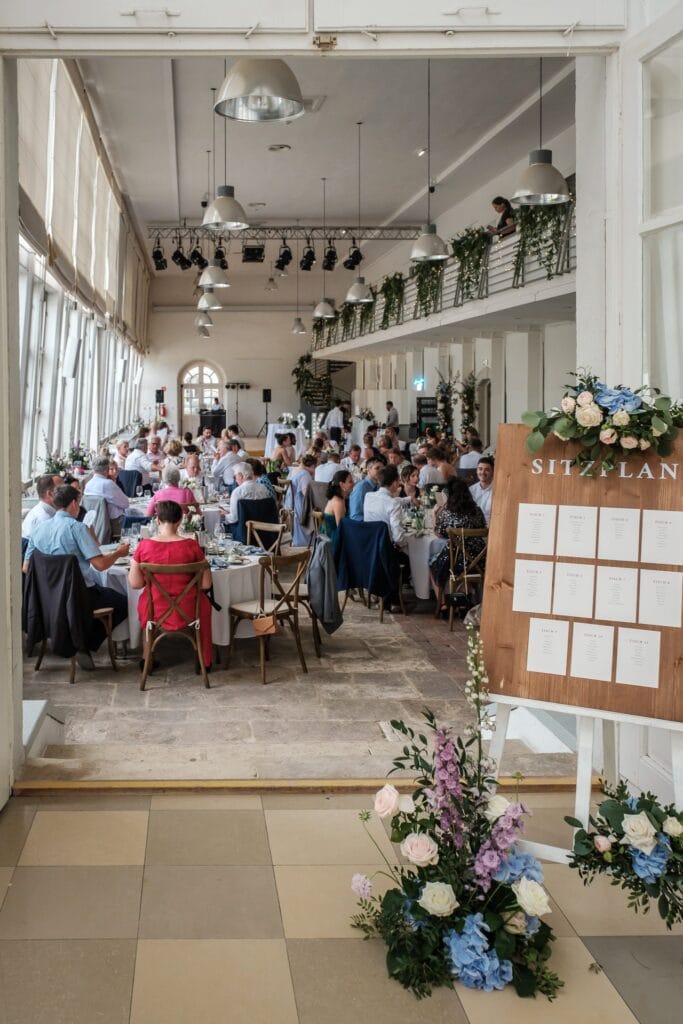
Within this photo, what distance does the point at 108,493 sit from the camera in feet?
32.3

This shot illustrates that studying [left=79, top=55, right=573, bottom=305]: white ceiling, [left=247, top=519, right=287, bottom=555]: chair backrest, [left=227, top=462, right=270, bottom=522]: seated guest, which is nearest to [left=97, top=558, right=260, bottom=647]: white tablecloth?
[left=247, top=519, right=287, bottom=555]: chair backrest

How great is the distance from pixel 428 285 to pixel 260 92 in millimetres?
12563

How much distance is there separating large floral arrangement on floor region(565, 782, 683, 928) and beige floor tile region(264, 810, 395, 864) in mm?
873

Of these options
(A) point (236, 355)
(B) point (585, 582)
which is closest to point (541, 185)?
(B) point (585, 582)

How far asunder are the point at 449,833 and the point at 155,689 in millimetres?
3723

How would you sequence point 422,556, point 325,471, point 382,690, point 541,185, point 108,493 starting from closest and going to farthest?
1. point 382,690
2. point 422,556
3. point 541,185
4. point 108,493
5. point 325,471

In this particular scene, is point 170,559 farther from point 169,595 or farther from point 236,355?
point 236,355

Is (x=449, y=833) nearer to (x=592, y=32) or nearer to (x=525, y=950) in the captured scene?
(x=525, y=950)

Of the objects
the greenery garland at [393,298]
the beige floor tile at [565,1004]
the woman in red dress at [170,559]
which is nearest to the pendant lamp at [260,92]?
the woman in red dress at [170,559]

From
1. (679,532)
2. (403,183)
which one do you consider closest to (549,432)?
(679,532)

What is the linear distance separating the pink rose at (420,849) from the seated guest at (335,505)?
18.2 feet

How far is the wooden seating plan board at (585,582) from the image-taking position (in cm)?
301

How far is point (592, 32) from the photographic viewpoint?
148 inches

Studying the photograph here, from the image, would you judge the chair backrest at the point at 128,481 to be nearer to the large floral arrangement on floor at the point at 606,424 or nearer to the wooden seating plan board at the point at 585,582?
the wooden seating plan board at the point at 585,582
